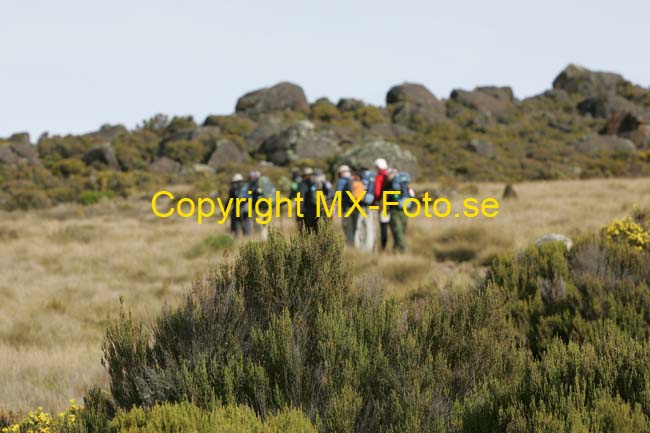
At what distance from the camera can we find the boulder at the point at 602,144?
52000 millimetres

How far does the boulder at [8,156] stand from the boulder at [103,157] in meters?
5.03

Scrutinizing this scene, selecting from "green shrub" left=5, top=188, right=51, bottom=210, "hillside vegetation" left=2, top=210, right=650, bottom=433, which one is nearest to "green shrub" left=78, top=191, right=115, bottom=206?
"green shrub" left=5, top=188, right=51, bottom=210

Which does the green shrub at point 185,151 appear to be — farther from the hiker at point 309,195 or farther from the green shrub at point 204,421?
the green shrub at point 204,421

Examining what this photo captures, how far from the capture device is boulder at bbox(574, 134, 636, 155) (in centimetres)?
5200

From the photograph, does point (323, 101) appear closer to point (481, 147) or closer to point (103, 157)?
point (481, 147)

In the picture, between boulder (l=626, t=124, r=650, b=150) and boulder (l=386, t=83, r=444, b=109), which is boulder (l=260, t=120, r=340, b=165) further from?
boulder (l=386, t=83, r=444, b=109)

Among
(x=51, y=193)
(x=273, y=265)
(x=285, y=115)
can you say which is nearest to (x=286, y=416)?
(x=273, y=265)

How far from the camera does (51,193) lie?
3195 cm

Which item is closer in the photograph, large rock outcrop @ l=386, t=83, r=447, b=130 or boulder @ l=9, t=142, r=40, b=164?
boulder @ l=9, t=142, r=40, b=164

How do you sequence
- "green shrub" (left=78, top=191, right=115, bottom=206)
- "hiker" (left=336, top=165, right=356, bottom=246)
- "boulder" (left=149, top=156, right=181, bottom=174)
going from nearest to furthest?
1. "hiker" (left=336, top=165, right=356, bottom=246)
2. "green shrub" (left=78, top=191, right=115, bottom=206)
3. "boulder" (left=149, top=156, right=181, bottom=174)

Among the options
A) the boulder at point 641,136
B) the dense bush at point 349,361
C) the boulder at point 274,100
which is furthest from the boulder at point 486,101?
the dense bush at point 349,361

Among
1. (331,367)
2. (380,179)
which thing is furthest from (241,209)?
(331,367)

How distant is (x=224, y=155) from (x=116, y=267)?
3459 centimetres

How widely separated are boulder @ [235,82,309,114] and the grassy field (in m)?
48.6
